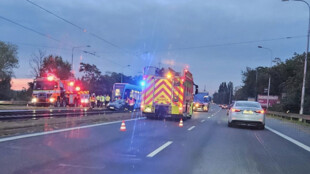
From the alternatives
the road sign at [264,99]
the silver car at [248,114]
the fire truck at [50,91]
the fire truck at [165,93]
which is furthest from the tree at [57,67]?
the silver car at [248,114]

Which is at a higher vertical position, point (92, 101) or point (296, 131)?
point (92, 101)

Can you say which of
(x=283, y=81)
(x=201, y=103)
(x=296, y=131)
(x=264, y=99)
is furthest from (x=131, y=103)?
(x=283, y=81)

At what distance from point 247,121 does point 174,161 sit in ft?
33.0

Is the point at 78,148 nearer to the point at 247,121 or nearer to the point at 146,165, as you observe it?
the point at 146,165

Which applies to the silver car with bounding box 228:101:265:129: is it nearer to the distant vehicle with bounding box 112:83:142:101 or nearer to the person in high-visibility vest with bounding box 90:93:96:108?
the distant vehicle with bounding box 112:83:142:101

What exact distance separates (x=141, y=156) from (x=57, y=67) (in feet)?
222

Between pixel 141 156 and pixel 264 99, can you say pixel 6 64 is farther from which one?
pixel 141 156

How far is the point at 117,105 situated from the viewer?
3481cm

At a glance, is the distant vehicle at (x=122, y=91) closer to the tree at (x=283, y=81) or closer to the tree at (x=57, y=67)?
the tree at (x=283, y=81)

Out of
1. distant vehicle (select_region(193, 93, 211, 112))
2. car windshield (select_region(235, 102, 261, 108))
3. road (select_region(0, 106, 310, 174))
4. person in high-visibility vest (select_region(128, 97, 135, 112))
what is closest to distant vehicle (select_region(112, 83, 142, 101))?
person in high-visibility vest (select_region(128, 97, 135, 112))

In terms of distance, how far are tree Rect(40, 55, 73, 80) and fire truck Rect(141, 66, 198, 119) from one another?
4643cm

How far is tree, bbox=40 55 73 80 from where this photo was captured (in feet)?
219

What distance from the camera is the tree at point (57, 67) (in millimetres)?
66812

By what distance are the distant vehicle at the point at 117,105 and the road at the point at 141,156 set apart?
74.8 feet
